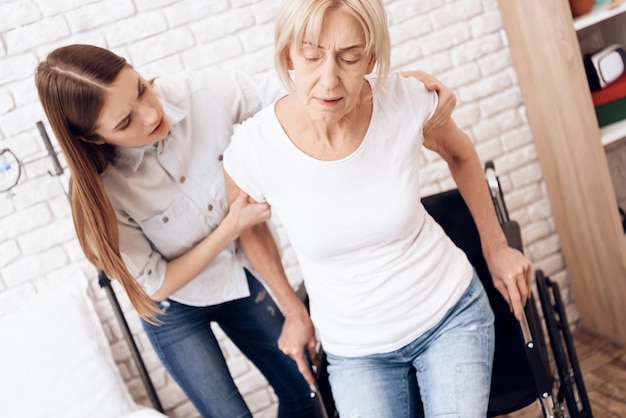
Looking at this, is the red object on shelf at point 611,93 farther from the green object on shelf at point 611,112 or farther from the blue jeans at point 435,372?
the blue jeans at point 435,372

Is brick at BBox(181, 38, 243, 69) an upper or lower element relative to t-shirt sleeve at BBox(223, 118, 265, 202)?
upper

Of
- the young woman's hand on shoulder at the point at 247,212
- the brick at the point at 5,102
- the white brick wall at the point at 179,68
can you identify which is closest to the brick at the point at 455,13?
the white brick wall at the point at 179,68

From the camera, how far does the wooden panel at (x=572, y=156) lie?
186 centimetres

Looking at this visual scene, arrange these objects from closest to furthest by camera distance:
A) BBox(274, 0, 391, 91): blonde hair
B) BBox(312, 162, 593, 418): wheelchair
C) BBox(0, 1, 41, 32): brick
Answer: BBox(274, 0, 391, 91): blonde hair, BBox(312, 162, 593, 418): wheelchair, BBox(0, 1, 41, 32): brick

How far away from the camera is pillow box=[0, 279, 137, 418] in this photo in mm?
1688

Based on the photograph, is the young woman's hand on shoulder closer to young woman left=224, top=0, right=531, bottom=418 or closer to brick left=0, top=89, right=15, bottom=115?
young woman left=224, top=0, right=531, bottom=418

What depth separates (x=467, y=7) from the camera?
6.88ft

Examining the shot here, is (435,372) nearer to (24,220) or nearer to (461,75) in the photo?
(461,75)

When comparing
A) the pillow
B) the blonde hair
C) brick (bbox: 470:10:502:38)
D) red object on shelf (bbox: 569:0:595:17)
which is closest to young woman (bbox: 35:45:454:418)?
the blonde hair

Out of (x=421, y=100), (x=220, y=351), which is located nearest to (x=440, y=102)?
(x=421, y=100)

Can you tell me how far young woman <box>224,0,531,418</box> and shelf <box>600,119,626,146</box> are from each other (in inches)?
33.7

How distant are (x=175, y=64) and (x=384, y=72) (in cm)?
96

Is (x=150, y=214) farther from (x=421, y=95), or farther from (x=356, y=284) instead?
(x=421, y=95)

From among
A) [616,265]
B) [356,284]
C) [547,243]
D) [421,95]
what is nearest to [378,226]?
[356,284]
